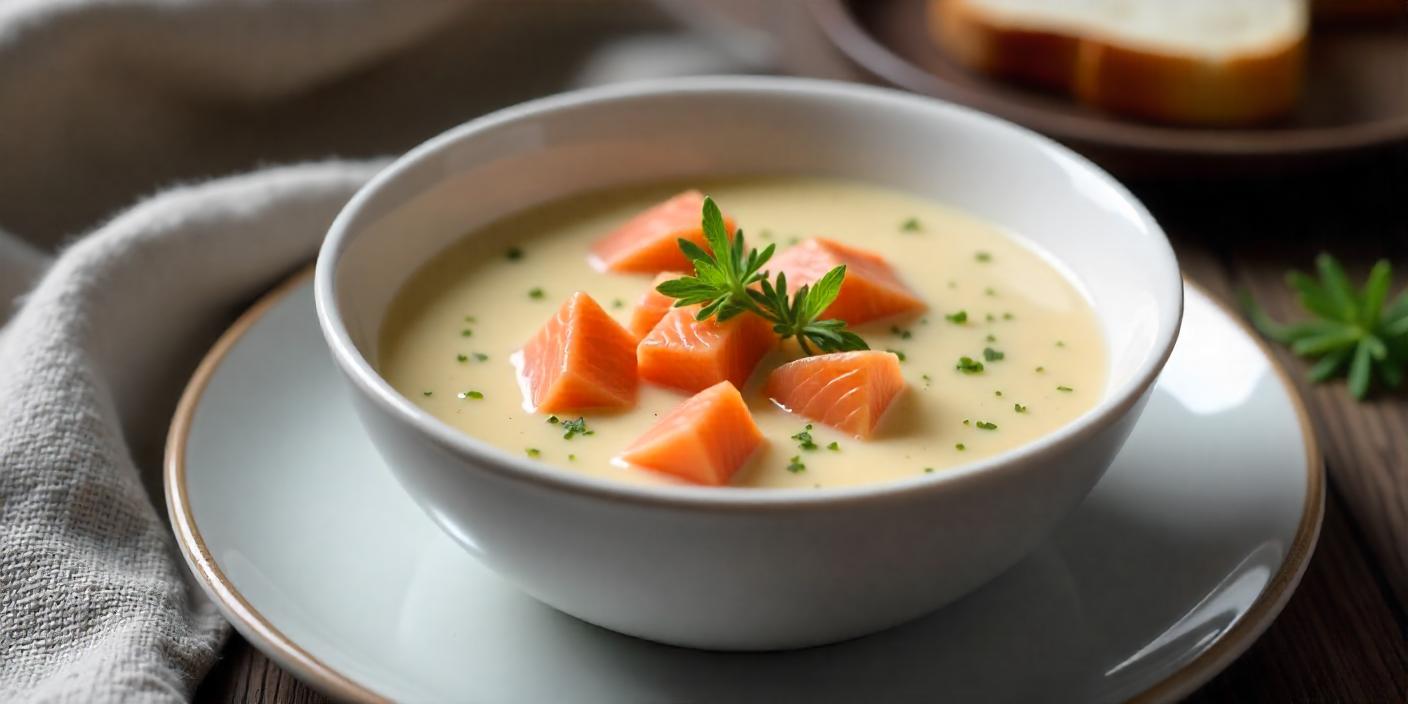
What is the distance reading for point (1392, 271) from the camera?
337 centimetres

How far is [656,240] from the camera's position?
2.62 metres

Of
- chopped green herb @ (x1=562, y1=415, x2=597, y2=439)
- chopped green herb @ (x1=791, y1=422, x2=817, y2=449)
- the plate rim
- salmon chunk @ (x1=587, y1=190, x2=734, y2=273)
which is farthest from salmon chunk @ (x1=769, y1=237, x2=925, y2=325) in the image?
the plate rim

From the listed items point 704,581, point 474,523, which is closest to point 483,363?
point 474,523

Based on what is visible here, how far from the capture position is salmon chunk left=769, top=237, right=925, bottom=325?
2.41m

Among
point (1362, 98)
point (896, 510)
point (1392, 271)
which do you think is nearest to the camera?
point (896, 510)

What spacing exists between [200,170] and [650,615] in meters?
2.22

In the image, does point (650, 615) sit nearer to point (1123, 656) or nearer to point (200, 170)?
point (1123, 656)

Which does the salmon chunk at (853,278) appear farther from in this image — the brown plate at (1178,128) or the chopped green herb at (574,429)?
the brown plate at (1178,128)

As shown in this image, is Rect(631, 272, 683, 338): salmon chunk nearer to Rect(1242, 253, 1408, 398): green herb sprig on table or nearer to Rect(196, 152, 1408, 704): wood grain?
Rect(196, 152, 1408, 704): wood grain

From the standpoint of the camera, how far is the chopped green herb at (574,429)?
2.12 meters

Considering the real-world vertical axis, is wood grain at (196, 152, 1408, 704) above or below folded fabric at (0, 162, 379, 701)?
above

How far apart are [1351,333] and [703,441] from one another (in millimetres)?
1735

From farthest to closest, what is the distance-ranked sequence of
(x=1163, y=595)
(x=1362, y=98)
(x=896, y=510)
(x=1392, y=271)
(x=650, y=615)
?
1. (x=1362, y=98)
2. (x=1392, y=271)
3. (x=1163, y=595)
4. (x=650, y=615)
5. (x=896, y=510)

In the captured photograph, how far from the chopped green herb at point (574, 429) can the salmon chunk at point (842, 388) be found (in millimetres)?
307
